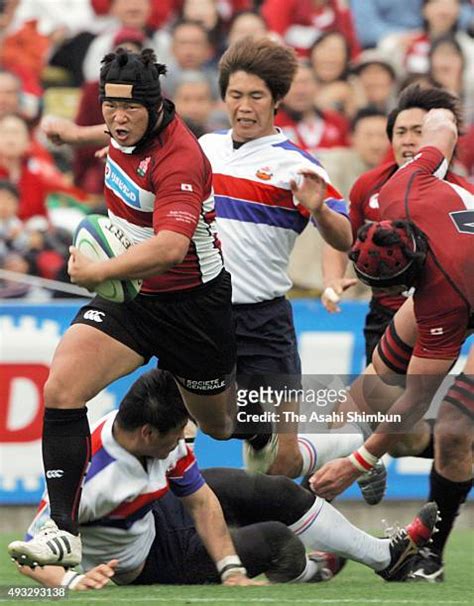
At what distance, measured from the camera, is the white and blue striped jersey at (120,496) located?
6227mm

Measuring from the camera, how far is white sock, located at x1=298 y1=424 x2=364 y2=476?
7.59 metres

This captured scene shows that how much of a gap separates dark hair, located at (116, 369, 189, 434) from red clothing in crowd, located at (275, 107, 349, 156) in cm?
566

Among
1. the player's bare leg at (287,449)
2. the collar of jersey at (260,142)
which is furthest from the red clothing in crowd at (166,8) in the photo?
the player's bare leg at (287,449)

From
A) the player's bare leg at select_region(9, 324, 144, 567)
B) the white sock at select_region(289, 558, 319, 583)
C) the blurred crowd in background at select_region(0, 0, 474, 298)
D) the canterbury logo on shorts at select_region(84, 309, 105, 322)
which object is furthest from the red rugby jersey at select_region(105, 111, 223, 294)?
the blurred crowd in background at select_region(0, 0, 474, 298)

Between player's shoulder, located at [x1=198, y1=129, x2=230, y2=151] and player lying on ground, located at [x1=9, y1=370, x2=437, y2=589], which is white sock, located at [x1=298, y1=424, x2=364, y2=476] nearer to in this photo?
player lying on ground, located at [x1=9, y1=370, x2=437, y2=589]

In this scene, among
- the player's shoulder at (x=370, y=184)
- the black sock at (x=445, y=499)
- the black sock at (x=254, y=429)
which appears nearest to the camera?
the black sock at (x=445, y=499)

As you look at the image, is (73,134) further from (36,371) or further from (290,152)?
(36,371)

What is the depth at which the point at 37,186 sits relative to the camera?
1159 cm

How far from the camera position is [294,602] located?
221 inches

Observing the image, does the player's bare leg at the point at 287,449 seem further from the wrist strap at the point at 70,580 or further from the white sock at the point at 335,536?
the wrist strap at the point at 70,580

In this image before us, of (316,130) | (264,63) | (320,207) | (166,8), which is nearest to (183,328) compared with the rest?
(320,207)

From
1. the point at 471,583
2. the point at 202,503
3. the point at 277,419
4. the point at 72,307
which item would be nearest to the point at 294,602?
the point at 202,503

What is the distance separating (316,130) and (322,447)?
4.72 meters

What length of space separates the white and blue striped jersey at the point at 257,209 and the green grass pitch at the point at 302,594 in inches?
60.9
